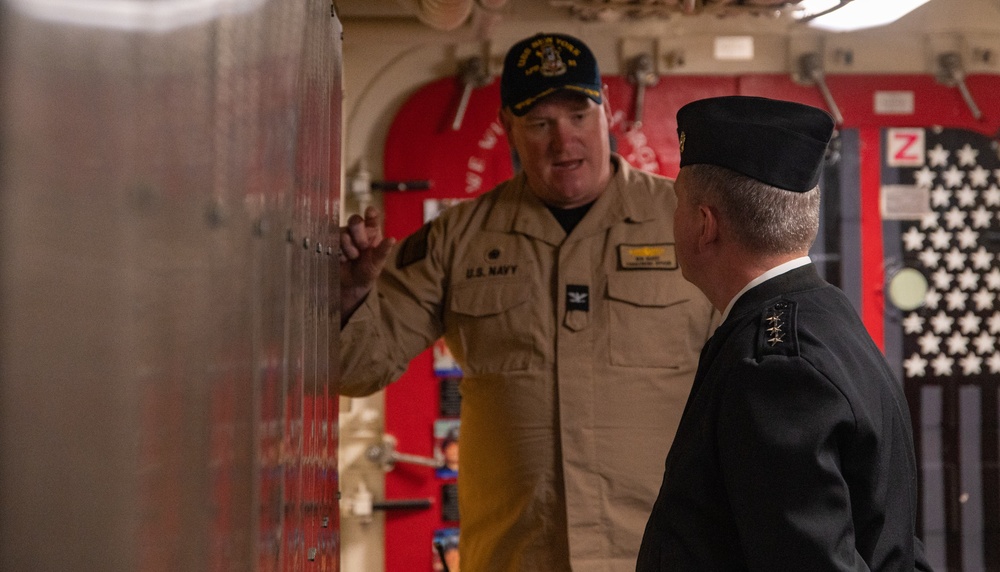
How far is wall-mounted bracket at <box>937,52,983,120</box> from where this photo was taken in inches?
135

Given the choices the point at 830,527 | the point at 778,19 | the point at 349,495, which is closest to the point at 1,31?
the point at 830,527

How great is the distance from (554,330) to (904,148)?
80.4 inches

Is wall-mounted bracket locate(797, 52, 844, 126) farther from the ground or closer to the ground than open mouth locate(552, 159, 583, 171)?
farther from the ground

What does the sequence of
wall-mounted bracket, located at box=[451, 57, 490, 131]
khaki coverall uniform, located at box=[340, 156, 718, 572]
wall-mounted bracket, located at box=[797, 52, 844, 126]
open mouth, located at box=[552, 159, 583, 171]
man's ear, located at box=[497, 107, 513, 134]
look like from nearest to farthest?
khaki coverall uniform, located at box=[340, 156, 718, 572], open mouth, located at box=[552, 159, 583, 171], man's ear, located at box=[497, 107, 513, 134], wall-mounted bracket, located at box=[451, 57, 490, 131], wall-mounted bracket, located at box=[797, 52, 844, 126]

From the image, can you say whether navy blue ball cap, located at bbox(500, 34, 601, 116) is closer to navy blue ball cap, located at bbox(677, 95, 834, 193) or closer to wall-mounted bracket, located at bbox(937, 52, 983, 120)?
navy blue ball cap, located at bbox(677, 95, 834, 193)

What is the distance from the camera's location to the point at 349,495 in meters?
3.24

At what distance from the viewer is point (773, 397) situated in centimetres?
117

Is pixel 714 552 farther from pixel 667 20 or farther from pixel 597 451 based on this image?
pixel 667 20

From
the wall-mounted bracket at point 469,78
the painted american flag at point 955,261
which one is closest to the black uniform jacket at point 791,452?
the wall-mounted bracket at point 469,78

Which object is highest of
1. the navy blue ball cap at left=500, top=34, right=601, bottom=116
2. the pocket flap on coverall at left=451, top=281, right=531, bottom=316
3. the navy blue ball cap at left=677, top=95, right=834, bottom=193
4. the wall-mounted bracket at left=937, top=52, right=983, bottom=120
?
the wall-mounted bracket at left=937, top=52, right=983, bottom=120

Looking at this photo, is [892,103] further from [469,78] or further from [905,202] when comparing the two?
[469,78]

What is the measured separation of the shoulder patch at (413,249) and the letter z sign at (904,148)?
2054 mm

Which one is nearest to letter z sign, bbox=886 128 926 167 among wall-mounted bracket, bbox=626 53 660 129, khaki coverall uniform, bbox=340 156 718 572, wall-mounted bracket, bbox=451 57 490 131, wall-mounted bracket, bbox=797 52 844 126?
wall-mounted bracket, bbox=797 52 844 126

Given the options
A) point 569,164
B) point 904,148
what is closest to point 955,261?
point 904,148
